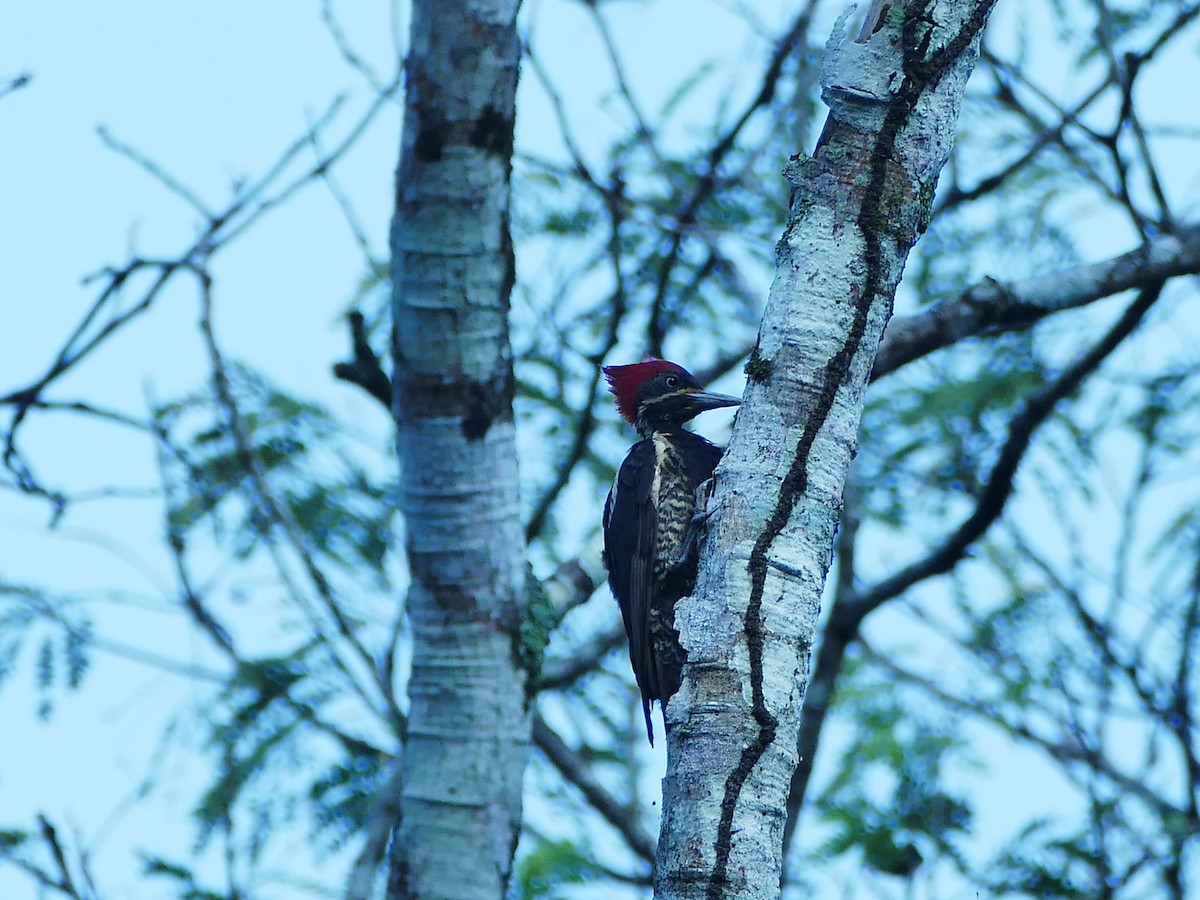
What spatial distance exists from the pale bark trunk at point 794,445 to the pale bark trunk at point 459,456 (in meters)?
0.85

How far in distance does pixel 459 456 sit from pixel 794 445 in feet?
3.72

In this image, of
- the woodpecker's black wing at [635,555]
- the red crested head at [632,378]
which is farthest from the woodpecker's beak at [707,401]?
the woodpecker's black wing at [635,555]

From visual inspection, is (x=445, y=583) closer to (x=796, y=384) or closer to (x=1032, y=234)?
(x=796, y=384)

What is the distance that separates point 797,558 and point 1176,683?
421cm

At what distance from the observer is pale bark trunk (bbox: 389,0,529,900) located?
2.81 metres

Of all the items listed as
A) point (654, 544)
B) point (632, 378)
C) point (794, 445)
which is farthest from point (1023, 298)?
point (794, 445)

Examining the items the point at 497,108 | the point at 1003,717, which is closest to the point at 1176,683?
the point at 1003,717

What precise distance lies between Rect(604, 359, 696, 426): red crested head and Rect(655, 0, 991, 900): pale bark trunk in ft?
9.11

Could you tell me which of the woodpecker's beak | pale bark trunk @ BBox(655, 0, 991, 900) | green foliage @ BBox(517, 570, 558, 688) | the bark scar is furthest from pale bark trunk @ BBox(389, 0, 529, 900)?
the woodpecker's beak

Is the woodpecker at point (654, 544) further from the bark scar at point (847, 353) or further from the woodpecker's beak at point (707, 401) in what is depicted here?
the bark scar at point (847, 353)

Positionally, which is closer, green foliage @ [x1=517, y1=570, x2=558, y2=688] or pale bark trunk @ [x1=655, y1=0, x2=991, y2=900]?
pale bark trunk @ [x1=655, y1=0, x2=991, y2=900]

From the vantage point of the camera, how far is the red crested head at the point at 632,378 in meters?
5.00

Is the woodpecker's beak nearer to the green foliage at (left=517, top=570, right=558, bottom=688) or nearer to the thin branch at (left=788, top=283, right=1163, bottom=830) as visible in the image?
the thin branch at (left=788, top=283, right=1163, bottom=830)

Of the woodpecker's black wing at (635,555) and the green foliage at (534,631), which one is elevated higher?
the woodpecker's black wing at (635,555)
